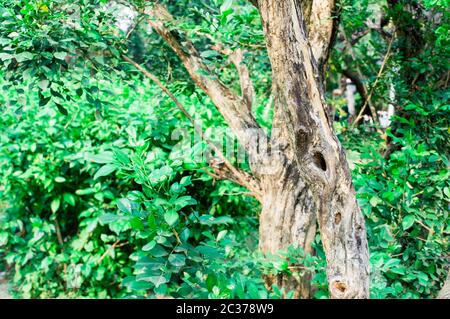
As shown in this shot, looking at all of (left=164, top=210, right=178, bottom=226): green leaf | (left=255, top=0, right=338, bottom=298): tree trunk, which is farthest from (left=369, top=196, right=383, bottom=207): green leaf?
(left=164, top=210, right=178, bottom=226): green leaf

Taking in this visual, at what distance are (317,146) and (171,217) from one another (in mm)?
469

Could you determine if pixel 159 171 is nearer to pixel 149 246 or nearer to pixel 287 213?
pixel 149 246

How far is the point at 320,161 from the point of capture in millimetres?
1307

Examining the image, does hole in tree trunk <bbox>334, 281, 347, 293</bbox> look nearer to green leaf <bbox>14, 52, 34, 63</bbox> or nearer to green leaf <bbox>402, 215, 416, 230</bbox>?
green leaf <bbox>402, 215, 416, 230</bbox>

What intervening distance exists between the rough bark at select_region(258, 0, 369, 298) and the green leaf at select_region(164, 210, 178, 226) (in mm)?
402

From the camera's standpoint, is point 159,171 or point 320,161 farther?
point 159,171

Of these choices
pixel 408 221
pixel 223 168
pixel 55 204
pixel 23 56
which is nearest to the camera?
pixel 23 56

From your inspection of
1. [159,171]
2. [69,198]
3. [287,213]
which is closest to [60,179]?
[69,198]

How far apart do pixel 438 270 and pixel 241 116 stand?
39.8 inches

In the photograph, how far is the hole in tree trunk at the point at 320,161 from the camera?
1.30 metres

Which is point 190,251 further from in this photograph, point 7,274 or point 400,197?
point 7,274
